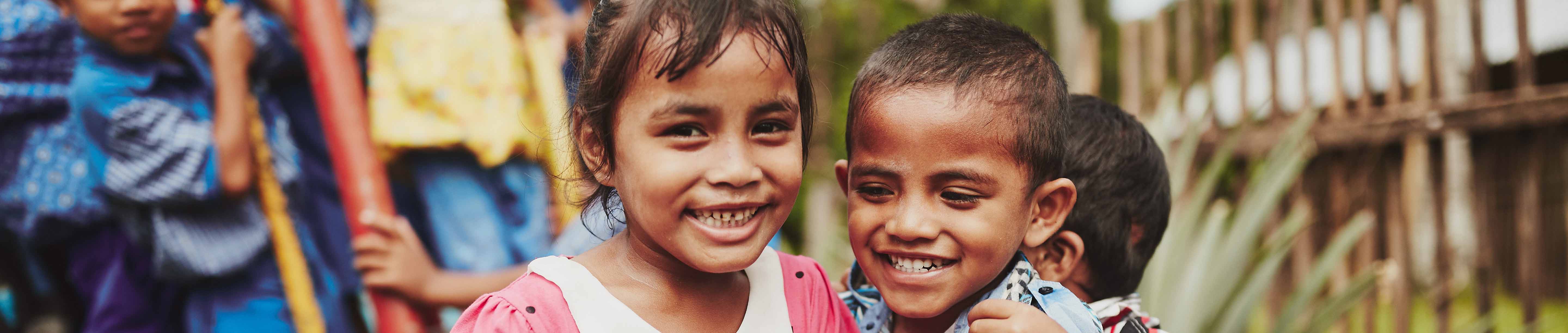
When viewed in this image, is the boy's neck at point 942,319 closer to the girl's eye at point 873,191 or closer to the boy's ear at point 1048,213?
the boy's ear at point 1048,213

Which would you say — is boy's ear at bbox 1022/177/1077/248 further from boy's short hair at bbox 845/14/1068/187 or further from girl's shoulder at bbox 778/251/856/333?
girl's shoulder at bbox 778/251/856/333

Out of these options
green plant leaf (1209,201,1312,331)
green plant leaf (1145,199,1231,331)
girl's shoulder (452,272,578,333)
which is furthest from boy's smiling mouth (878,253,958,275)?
green plant leaf (1209,201,1312,331)

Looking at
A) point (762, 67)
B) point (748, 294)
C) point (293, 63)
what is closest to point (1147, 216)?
point (748, 294)

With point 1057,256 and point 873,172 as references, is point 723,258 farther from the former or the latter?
point 1057,256

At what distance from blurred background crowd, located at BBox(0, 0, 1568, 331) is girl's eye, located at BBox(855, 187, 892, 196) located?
0.37 metres

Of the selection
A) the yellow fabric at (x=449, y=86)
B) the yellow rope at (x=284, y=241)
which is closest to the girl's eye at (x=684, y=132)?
the yellow fabric at (x=449, y=86)

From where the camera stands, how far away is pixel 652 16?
111 cm

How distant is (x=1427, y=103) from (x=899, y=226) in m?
2.82

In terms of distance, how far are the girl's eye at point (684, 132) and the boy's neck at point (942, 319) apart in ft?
1.47

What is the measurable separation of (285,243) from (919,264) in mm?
1834

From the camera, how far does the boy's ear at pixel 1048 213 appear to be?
1340 mm

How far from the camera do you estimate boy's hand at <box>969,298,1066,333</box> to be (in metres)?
1.17

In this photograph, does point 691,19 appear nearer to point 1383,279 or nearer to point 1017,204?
point 1017,204

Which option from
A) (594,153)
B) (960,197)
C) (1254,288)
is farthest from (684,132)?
(1254,288)
